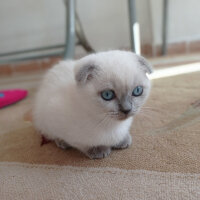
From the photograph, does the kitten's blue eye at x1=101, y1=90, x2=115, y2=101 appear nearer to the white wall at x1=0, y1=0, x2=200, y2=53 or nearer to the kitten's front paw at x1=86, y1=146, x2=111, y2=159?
the kitten's front paw at x1=86, y1=146, x2=111, y2=159

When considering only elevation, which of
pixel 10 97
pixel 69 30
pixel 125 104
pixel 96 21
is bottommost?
pixel 10 97

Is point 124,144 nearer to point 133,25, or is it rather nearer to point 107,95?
point 107,95

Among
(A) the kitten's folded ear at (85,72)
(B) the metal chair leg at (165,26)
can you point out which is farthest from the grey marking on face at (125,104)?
(B) the metal chair leg at (165,26)

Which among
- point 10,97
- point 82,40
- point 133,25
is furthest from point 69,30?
point 10,97

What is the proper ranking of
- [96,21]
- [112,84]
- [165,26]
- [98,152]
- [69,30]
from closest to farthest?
[112,84] → [98,152] → [69,30] → [165,26] → [96,21]

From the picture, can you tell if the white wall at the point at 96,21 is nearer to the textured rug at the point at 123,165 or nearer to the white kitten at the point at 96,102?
the textured rug at the point at 123,165

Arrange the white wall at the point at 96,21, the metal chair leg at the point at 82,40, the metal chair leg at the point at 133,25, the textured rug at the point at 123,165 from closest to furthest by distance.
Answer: the textured rug at the point at 123,165 → the metal chair leg at the point at 133,25 → the metal chair leg at the point at 82,40 → the white wall at the point at 96,21

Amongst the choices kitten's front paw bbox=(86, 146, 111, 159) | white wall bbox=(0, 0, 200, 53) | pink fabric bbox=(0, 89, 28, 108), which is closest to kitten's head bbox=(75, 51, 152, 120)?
kitten's front paw bbox=(86, 146, 111, 159)
